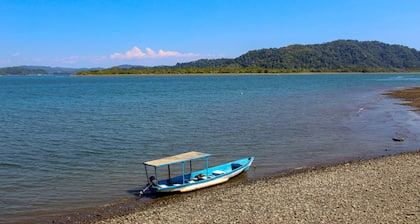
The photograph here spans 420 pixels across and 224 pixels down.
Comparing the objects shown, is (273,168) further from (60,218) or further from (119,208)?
(60,218)

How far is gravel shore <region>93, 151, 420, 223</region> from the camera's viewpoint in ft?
42.0

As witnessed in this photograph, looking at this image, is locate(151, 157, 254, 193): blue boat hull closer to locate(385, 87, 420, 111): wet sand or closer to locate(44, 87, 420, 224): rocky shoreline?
locate(44, 87, 420, 224): rocky shoreline

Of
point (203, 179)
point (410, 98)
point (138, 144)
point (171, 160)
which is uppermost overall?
point (171, 160)

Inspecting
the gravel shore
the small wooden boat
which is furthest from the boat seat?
the gravel shore

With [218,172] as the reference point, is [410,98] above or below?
below

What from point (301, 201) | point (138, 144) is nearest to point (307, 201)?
point (301, 201)

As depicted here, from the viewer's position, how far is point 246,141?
28.5 meters

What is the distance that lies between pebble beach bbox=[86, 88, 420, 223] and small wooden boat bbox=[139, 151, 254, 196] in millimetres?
400

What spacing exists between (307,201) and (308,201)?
1.4 inches

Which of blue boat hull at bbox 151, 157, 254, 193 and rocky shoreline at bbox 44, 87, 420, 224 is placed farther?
blue boat hull at bbox 151, 157, 254, 193

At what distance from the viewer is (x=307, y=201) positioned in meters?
14.3

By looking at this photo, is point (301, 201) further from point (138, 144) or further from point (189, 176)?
point (138, 144)

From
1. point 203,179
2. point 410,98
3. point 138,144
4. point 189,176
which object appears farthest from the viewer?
point 410,98

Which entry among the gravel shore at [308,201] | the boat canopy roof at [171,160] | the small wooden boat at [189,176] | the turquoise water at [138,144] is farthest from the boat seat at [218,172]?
the turquoise water at [138,144]
